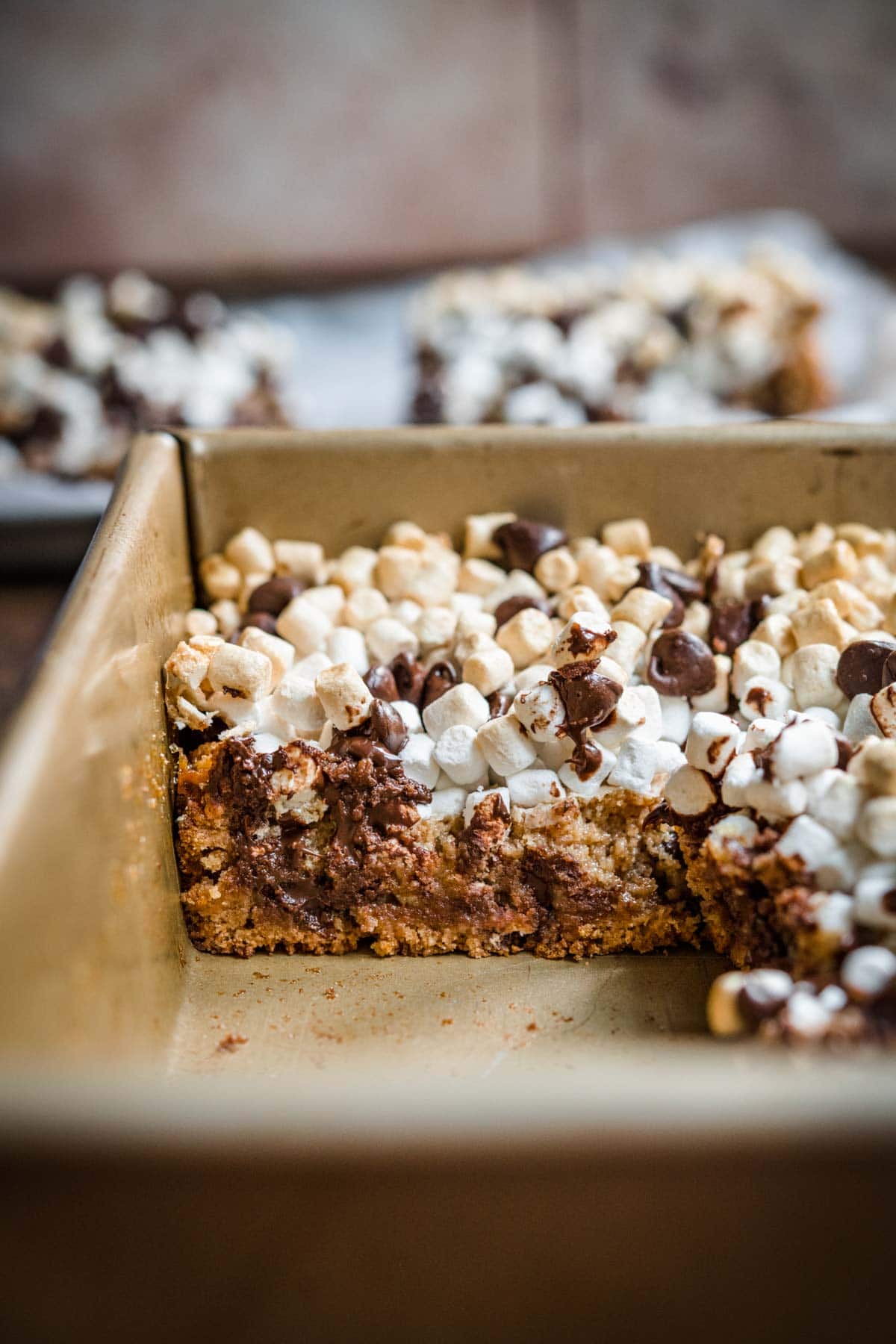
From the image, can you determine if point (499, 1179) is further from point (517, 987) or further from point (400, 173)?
point (400, 173)

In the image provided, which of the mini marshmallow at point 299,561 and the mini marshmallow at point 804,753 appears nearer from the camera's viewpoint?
the mini marshmallow at point 804,753

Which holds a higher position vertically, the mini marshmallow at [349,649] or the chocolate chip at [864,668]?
the mini marshmallow at [349,649]

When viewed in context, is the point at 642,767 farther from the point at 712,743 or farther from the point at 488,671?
the point at 488,671

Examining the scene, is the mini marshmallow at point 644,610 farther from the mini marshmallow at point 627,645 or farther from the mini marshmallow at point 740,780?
the mini marshmallow at point 740,780

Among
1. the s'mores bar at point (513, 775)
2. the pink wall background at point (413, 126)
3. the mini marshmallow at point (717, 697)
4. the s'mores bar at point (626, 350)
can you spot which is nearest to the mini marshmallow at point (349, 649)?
the s'mores bar at point (513, 775)

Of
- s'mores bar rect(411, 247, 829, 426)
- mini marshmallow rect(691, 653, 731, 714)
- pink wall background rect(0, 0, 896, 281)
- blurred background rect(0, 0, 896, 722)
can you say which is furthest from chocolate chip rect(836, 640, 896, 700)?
pink wall background rect(0, 0, 896, 281)

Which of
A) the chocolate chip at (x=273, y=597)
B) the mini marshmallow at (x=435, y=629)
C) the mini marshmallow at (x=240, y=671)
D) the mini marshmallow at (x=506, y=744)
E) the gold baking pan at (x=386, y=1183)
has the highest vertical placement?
the chocolate chip at (x=273, y=597)

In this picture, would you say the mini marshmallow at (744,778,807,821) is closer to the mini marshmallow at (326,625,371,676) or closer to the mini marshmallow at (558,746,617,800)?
the mini marshmallow at (558,746,617,800)
